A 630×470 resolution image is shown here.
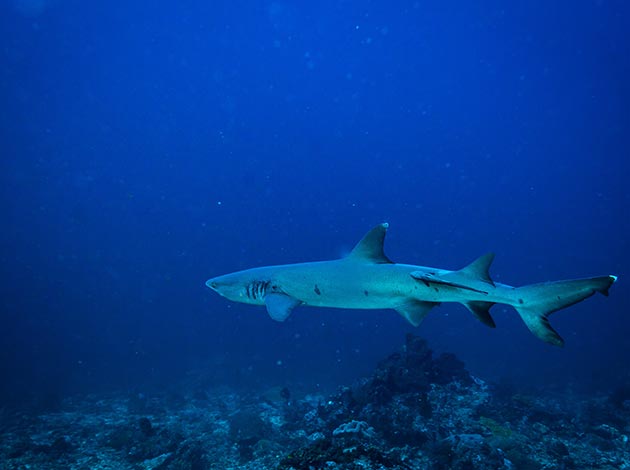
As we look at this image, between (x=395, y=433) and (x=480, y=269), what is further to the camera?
(x=395, y=433)

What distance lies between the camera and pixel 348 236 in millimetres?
101125

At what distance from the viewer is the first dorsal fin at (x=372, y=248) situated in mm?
5305

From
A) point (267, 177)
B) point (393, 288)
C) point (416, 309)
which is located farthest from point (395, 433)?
point (267, 177)

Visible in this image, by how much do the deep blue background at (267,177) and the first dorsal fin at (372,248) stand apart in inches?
1337

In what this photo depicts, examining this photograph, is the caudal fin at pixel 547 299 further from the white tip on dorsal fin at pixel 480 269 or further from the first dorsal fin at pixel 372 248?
the first dorsal fin at pixel 372 248

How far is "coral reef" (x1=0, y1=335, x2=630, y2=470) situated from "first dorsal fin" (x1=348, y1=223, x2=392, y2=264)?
3609 mm

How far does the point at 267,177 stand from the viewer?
102 meters

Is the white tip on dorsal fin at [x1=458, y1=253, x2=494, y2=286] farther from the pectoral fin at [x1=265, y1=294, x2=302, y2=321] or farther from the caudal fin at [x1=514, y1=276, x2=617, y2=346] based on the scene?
the pectoral fin at [x1=265, y1=294, x2=302, y2=321]

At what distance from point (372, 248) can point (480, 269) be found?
1584 mm

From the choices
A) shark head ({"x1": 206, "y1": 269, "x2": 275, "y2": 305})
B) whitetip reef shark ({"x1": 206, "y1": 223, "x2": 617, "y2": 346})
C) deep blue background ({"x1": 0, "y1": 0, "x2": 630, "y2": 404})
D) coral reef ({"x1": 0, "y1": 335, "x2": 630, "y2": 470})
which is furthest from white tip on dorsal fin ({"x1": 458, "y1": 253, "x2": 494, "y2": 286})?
deep blue background ({"x1": 0, "y1": 0, "x2": 630, "y2": 404})

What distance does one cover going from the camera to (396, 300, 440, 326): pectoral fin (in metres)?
4.92

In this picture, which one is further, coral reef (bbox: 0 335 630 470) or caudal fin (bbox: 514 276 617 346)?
coral reef (bbox: 0 335 630 470)

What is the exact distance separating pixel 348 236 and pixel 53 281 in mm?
102728

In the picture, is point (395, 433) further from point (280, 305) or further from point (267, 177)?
point (267, 177)
